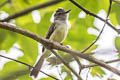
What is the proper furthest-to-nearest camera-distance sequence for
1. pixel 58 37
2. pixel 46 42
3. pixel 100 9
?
1. pixel 58 37
2. pixel 100 9
3. pixel 46 42

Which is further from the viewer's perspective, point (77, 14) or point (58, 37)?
point (58, 37)

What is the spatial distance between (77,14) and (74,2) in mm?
122

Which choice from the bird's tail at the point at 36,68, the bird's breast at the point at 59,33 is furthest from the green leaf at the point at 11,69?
the bird's breast at the point at 59,33

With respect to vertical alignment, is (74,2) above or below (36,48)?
above

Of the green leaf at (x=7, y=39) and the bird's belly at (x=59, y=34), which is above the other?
Result: the green leaf at (x=7, y=39)

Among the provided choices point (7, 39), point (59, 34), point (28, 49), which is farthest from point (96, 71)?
point (59, 34)

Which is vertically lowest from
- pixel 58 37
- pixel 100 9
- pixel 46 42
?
pixel 58 37

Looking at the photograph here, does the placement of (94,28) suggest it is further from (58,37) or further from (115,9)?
(58,37)

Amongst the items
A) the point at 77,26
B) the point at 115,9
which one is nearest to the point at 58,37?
the point at 77,26

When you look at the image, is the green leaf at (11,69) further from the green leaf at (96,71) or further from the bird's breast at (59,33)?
the bird's breast at (59,33)

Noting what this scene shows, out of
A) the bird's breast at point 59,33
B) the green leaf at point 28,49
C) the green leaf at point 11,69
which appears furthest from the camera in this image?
the bird's breast at point 59,33

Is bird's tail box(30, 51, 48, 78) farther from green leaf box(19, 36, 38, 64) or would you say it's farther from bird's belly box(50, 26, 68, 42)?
bird's belly box(50, 26, 68, 42)

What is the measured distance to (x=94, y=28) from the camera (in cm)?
213

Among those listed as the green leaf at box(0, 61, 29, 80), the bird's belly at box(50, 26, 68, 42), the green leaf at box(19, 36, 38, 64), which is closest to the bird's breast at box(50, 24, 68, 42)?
the bird's belly at box(50, 26, 68, 42)
